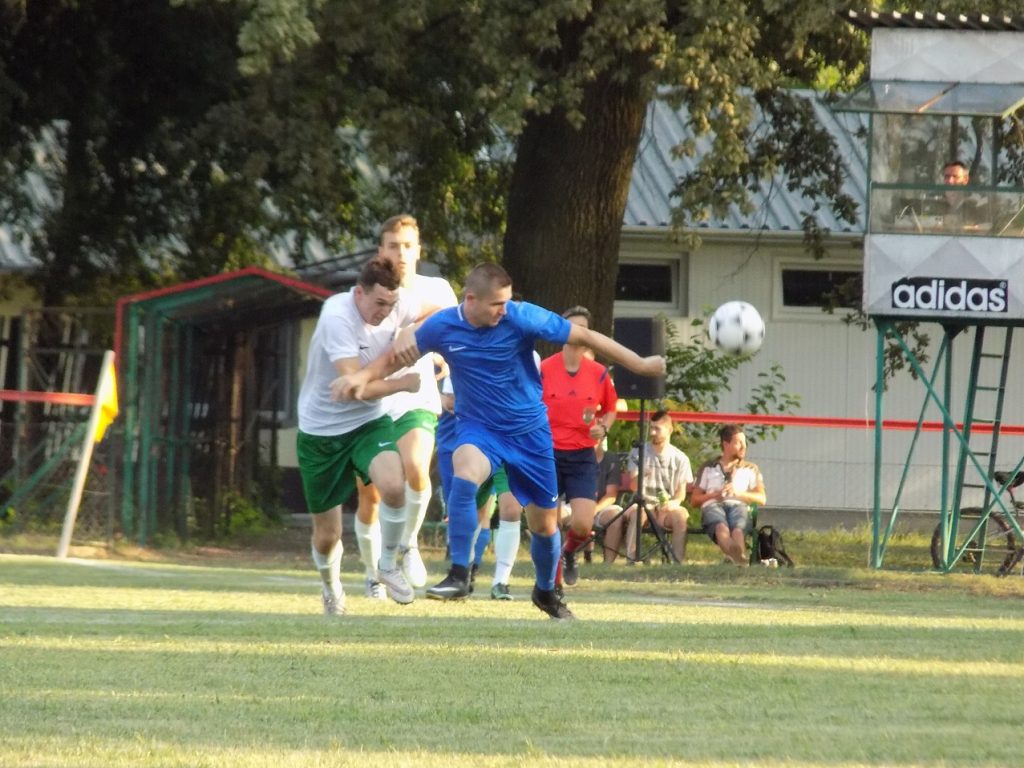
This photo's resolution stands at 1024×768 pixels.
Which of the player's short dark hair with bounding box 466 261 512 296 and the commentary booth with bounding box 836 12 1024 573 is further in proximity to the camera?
the commentary booth with bounding box 836 12 1024 573

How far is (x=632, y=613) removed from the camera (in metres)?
11.9

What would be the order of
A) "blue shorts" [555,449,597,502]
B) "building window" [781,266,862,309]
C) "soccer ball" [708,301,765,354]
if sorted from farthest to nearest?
"building window" [781,266,862,309]
"soccer ball" [708,301,765,354]
"blue shorts" [555,449,597,502]

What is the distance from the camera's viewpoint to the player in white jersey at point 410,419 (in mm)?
11062

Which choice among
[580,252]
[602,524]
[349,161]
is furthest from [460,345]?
[349,161]

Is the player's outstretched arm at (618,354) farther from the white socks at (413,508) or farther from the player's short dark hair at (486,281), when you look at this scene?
the white socks at (413,508)

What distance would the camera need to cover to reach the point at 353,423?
1080 centimetres

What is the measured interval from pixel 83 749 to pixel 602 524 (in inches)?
563

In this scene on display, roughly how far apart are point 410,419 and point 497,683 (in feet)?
13.0

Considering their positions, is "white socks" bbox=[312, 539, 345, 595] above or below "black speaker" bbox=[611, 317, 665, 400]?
below

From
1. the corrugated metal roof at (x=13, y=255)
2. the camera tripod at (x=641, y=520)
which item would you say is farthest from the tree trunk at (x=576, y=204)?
the corrugated metal roof at (x=13, y=255)

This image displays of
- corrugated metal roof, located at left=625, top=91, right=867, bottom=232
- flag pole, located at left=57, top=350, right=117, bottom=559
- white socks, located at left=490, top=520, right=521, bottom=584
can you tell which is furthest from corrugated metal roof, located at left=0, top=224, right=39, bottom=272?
white socks, located at left=490, top=520, right=521, bottom=584

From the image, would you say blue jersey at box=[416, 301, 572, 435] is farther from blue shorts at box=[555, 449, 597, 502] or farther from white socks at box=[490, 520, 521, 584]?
blue shorts at box=[555, 449, 597, 502]

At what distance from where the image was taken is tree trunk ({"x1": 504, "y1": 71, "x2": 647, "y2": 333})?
846 inches

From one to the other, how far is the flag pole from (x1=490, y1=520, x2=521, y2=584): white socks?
694 cm
